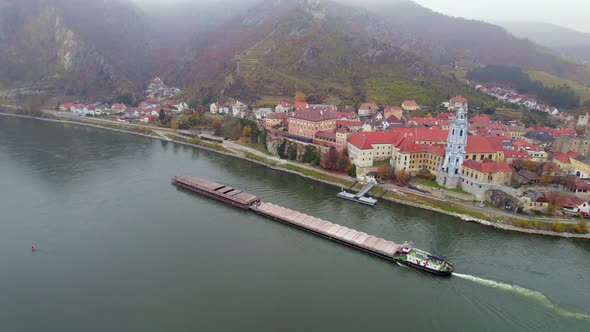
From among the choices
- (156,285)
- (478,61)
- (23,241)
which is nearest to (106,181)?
(23,241)

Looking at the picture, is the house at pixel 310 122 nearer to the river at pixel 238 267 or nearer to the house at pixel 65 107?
the river at pixel 238 267

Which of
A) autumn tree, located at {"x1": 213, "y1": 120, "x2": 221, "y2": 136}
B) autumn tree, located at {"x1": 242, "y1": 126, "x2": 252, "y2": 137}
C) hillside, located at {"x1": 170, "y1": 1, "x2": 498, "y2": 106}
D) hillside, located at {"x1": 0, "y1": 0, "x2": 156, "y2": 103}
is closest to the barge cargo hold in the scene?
autumn tree, located at {"x1": 242, "y1": 126, "x2": 252, "y2": 137}

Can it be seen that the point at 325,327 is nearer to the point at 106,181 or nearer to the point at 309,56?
the point at 106,181

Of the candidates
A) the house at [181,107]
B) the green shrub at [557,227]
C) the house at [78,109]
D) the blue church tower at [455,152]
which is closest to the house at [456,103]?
the blue church tower at [455,152]

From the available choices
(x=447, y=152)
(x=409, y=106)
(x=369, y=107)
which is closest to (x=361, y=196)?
(x=447, y=152)

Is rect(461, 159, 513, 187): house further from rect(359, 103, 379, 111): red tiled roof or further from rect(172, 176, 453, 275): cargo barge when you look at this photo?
rect(359, 103, 379, 111): red tiled roof

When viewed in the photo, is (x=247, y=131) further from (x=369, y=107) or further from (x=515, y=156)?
(x=515, y=156)
